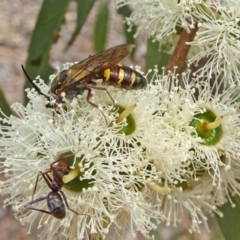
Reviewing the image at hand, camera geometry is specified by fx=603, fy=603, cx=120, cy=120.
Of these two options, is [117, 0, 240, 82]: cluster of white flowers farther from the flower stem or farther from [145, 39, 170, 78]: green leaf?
[145, 39, 170, 78]: green leaf

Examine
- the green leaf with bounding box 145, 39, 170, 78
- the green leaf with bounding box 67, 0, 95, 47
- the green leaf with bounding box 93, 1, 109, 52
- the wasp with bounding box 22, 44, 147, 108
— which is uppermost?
the wasp with bounding box 22, 44, 147, 108

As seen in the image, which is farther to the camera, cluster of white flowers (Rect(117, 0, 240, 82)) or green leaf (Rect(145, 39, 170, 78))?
green leaf (Rect(145, 39, 170, 78))

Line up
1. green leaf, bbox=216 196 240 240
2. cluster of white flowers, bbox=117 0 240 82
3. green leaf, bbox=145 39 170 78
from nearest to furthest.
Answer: cluster of white flowers, bbox=117 0 240 82 < green leaf, bbox=216 196 240 240 < green leaf, bbox=145 39 170 78

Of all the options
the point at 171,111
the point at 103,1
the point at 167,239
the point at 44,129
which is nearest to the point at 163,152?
the point at 171,111

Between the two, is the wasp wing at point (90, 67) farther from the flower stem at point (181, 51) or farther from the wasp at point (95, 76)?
the flower stem at point (181, 51)

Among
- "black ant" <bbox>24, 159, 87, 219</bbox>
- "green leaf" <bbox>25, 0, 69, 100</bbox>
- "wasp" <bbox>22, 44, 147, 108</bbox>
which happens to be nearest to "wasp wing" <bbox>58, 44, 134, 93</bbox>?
"wasp" <bbox>22, 44, 147, 108</bbox>

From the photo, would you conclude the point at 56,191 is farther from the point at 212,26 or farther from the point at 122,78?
the point at 212,26

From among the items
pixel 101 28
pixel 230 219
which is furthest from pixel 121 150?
pixel 101 28
